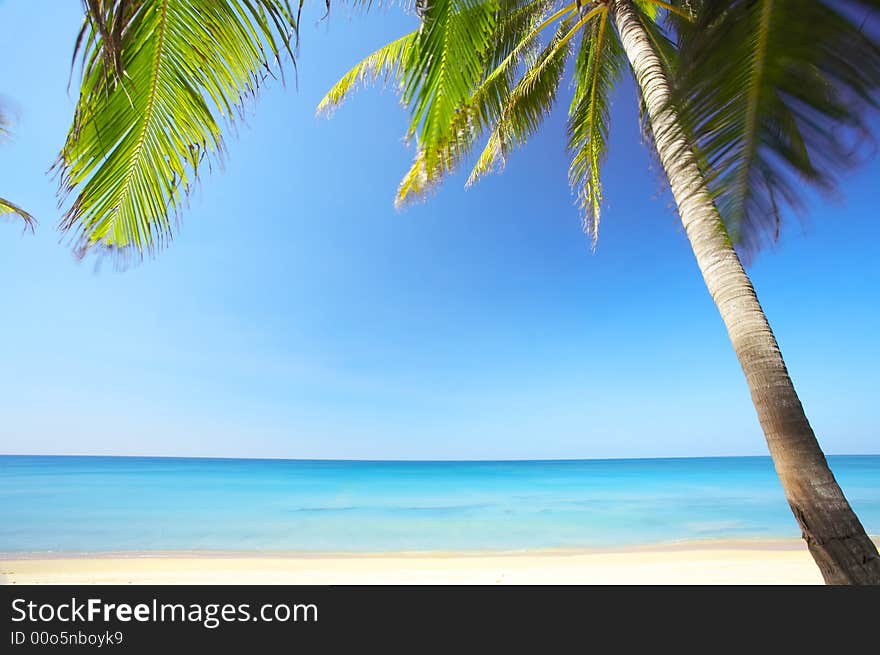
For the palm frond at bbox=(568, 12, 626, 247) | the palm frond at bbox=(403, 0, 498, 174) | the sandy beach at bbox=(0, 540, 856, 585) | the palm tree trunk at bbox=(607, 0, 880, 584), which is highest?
the palm frond at bbox=(568, 12, 626, 247)

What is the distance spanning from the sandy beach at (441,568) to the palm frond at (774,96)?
20.0 ft

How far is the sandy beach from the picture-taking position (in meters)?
6.43

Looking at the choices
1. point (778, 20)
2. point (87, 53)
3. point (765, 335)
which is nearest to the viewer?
point (87, 53)

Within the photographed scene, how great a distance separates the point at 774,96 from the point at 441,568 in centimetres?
786

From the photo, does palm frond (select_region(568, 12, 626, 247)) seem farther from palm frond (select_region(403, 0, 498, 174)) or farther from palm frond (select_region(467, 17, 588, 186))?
palm frond (select_region(403, 0, 498, 174))

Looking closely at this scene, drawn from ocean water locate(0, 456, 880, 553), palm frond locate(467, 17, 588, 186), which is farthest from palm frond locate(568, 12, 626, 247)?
ocean water locate(0, 456, 880, 553)

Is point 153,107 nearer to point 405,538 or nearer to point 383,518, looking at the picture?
point 405,538

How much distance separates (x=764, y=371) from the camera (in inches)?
87.7

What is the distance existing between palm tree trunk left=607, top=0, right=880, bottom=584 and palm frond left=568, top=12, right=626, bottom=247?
61.3 inches

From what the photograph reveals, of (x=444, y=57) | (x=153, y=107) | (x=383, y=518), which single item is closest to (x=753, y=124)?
(x=444, y=57)
